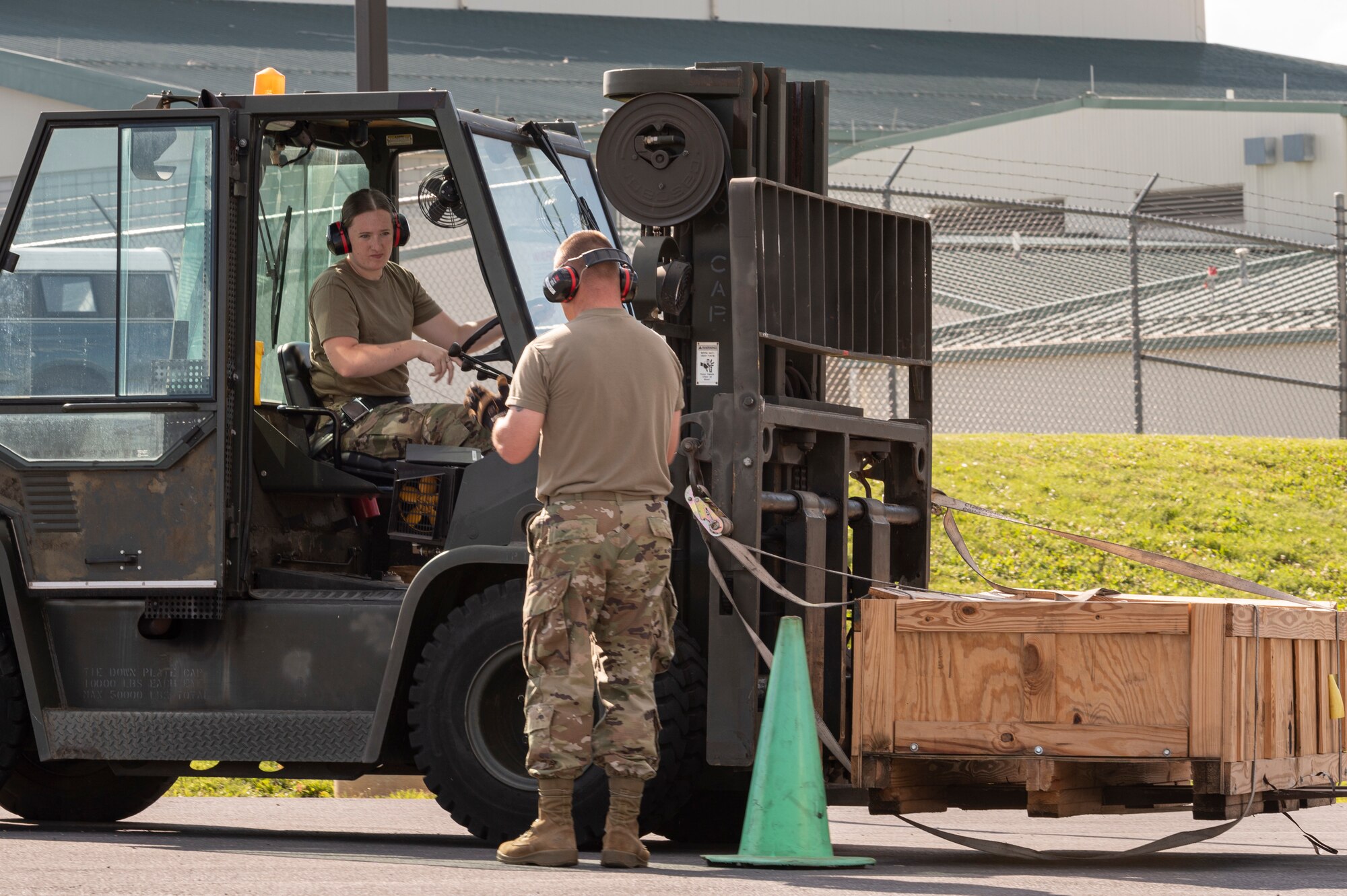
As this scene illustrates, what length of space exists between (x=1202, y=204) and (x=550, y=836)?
103 feet

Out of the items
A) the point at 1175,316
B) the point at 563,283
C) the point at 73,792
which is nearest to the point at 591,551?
the point at 563,283

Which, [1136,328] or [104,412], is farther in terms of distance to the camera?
[1136,328]

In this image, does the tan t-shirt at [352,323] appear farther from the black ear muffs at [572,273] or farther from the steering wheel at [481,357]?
the black ear muffs at [572,273]

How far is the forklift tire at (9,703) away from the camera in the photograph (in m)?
7.24

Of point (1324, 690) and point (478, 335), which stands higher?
point (478, 335)

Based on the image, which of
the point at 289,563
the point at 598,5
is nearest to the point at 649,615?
the point at 289,563

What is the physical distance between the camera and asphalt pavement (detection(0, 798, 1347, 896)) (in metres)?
5.50

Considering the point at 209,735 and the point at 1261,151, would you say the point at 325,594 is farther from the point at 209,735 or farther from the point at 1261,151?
the point at 1261,151

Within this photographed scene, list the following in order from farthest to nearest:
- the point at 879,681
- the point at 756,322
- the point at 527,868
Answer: the point at 756,322
the point at 879,681
the point at 527,868

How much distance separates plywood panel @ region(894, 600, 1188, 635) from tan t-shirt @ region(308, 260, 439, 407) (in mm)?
2261

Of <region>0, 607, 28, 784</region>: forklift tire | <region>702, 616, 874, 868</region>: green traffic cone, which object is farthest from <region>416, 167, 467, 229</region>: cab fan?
<region>0, 607, 28, 784</region>: forklift tire

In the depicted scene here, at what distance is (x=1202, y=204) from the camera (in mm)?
35469

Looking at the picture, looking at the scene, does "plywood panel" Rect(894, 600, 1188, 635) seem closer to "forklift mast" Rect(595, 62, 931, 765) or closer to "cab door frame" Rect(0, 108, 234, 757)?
"forklift mast" Rect(595, 62, 931, 765)

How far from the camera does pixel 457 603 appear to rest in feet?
23.0
